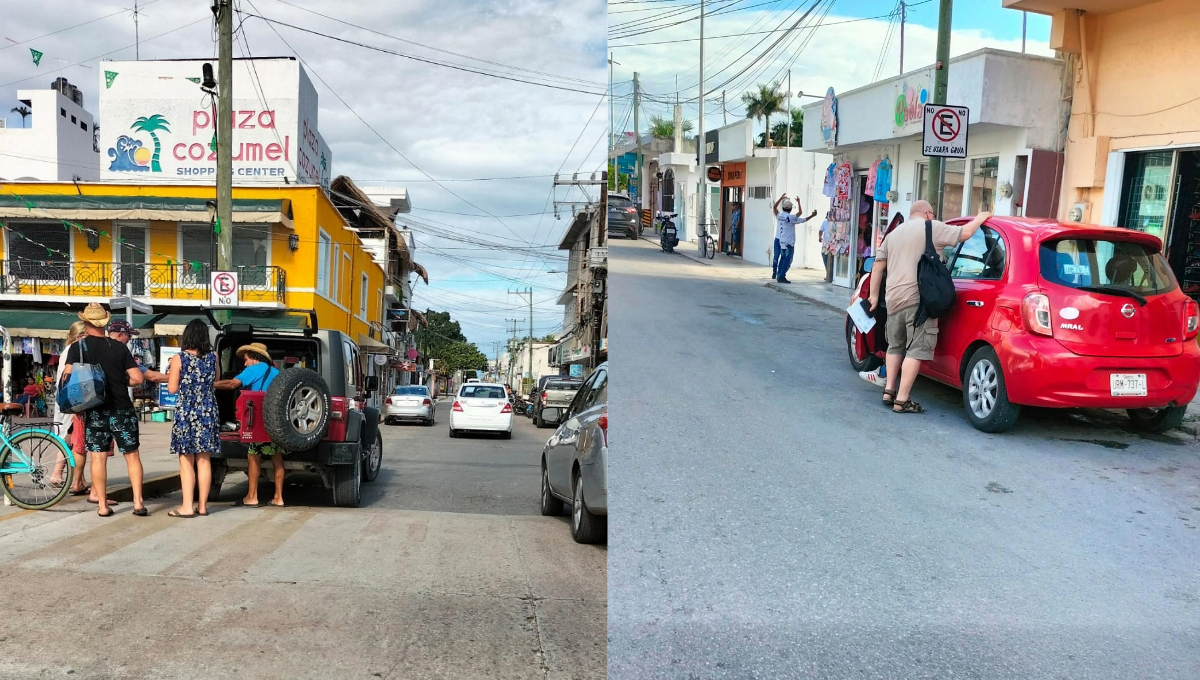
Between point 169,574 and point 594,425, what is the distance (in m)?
1.94

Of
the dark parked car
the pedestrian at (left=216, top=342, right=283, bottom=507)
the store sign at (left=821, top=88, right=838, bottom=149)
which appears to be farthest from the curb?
the dark parked car

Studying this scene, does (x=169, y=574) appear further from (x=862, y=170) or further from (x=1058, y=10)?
(x=862, y=170)

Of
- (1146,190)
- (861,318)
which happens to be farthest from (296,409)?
(1146,190)

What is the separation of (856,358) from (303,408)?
13.0 feet

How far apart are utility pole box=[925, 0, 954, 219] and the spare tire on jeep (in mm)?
4892

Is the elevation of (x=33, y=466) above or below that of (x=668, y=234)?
below

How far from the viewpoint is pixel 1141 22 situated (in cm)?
673

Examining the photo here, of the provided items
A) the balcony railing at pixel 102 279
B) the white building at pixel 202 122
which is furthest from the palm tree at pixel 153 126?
the balcony railing at pixel 102 279

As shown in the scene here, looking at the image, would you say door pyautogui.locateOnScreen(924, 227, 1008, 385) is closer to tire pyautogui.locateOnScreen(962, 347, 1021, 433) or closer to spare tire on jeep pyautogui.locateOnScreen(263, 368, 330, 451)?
tire pyautogui.locateOnScreen(962, 347, 1021, 433)

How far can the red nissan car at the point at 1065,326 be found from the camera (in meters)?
3.86

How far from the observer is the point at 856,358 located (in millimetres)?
6680

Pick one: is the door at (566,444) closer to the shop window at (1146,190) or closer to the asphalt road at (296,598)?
the asphalt road at (296,598)

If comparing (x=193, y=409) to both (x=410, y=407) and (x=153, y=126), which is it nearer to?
(x=153, y=126)

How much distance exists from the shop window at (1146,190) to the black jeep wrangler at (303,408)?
6674 mm
